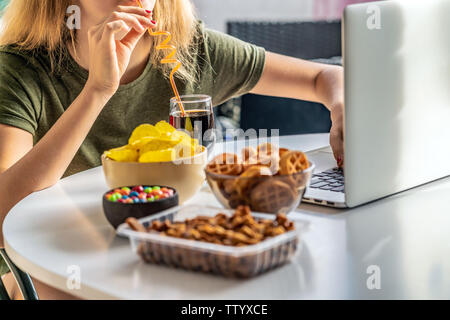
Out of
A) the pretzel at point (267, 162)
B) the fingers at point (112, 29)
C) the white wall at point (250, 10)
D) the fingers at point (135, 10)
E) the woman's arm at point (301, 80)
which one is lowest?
the pretzel at point (267, 162)

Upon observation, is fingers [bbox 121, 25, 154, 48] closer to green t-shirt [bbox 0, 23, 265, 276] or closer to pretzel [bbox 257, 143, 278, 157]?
green t-shirt [bbox 0, 23, 265, 276]

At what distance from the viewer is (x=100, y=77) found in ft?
3.81

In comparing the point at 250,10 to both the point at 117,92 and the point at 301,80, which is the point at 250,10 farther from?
the point at 117,92

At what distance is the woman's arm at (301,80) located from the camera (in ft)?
4.72

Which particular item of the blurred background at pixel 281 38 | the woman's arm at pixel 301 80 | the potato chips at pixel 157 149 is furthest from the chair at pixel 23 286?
the blurred background at pixel 281 38

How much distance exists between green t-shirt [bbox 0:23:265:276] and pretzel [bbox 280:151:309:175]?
2.37ft

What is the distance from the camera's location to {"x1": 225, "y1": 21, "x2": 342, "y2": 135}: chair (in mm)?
2840

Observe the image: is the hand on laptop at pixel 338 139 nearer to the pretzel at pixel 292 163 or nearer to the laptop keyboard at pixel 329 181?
the laptop keyboard at pixel 329 181

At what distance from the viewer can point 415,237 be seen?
82 centimetres

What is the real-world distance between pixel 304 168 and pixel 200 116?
1.13 ft

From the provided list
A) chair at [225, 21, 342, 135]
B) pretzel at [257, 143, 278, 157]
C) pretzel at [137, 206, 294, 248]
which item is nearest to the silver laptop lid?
pretzel at [257, 143, 278, 157]

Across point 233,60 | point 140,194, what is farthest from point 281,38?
point 140,194

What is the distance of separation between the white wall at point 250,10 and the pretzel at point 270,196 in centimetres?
335
